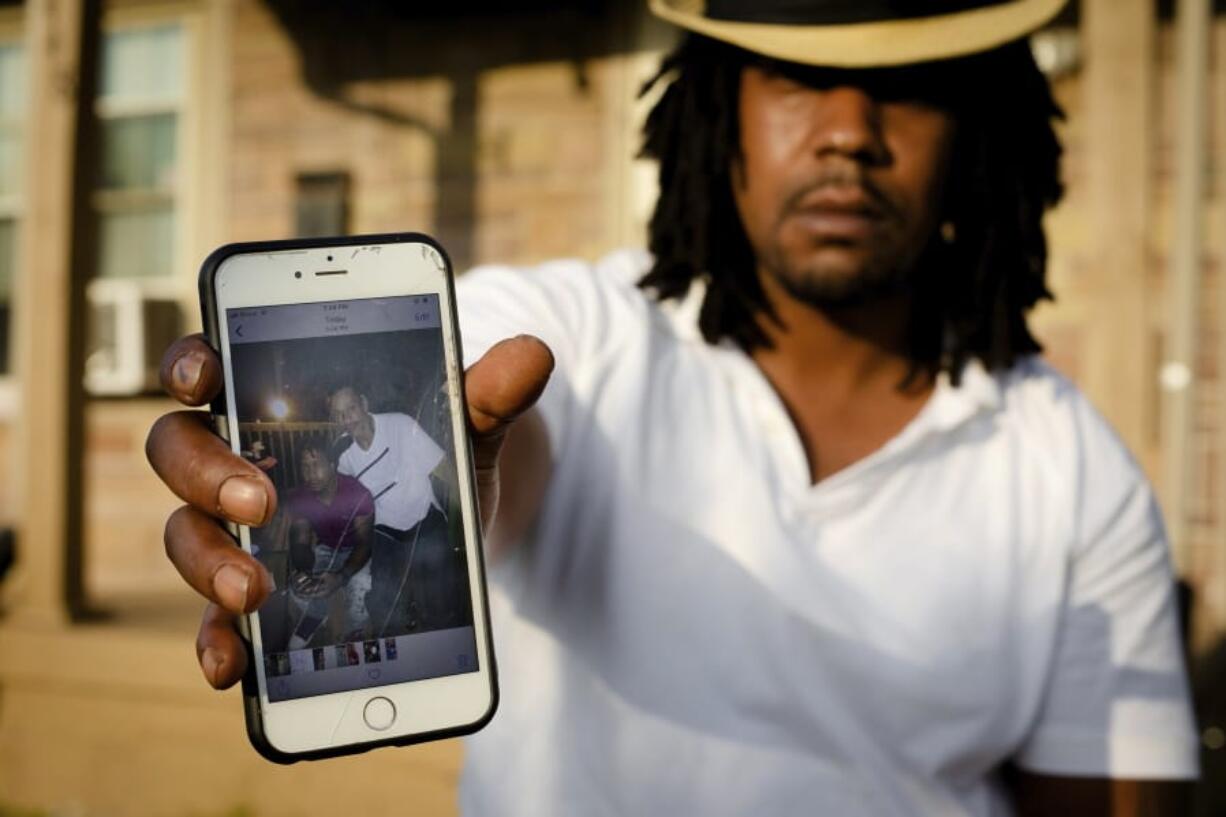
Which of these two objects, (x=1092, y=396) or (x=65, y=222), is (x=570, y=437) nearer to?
(x=1092, y=396)

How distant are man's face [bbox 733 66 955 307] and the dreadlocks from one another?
0.27 feet

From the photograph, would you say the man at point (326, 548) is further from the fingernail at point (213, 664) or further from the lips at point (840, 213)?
the lips at point (840, 213)

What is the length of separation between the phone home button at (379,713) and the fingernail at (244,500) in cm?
23

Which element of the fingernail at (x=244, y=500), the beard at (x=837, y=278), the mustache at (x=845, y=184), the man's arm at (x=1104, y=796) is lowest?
the man's arm at (x=1104, y=796)

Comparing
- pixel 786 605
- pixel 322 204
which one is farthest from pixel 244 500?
pixel 322 204

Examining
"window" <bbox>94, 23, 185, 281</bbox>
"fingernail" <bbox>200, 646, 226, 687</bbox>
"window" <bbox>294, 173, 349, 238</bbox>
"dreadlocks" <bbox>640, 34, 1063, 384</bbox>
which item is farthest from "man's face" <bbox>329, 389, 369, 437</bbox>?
"window" <bbox>94, 23, 185, 281</bbox>

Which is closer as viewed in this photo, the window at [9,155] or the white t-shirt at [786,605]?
the white t-shirt at [786,605]

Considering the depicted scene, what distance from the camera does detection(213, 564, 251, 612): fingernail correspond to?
2.77ft

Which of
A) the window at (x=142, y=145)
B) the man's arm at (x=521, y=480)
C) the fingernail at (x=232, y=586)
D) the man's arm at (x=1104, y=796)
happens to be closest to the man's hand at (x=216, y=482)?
the fingernail at (x=232, y=586)

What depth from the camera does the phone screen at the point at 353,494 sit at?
38.1 inches

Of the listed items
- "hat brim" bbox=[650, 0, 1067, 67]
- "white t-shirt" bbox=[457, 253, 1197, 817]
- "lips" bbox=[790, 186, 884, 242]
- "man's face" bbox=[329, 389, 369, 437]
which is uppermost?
"hat brim" bbox=[650, 0, 1067, 67]

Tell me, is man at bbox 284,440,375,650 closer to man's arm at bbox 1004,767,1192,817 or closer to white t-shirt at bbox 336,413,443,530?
white t-shirt at bbox 336,413,443,530

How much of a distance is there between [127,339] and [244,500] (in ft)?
17.7

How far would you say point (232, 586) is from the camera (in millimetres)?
847
